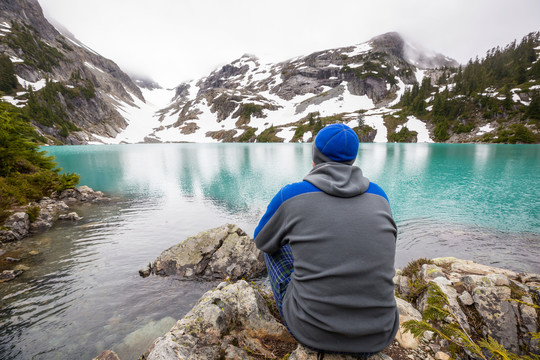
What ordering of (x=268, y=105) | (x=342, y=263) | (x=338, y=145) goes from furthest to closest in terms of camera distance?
(x=268, y=105) → (x=338, y=145) → (x=342, y=263)

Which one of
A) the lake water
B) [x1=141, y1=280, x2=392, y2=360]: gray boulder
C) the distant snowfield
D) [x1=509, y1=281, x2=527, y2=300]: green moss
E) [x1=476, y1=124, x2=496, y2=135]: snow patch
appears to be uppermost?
the distant snowfield

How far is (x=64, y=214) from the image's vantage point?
14992 mm

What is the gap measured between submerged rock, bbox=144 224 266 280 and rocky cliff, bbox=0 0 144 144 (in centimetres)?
13013

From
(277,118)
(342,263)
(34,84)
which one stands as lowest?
(342,263)

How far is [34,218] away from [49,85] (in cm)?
16044

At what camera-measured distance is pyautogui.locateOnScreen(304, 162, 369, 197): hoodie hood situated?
7.04 feet

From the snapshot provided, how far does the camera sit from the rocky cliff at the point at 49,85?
362ft

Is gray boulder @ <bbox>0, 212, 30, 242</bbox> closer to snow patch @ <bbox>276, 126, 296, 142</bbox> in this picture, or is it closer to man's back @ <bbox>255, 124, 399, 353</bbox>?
man's back @ <bbox>255, 124, 399, 353</bbox>

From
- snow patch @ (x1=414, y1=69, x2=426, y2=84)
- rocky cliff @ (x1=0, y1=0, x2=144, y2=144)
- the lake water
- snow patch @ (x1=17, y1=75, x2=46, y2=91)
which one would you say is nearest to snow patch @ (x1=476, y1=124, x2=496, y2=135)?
the lake water

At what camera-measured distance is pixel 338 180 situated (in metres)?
2.27

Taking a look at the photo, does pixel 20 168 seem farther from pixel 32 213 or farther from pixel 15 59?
pixel 15 59

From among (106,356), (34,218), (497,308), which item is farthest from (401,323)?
(34,218)

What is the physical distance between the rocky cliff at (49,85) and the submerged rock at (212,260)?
130126mm

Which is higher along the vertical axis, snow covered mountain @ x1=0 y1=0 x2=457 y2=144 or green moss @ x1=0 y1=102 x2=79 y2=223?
snow covered mountain @ x1=0 y1=0 x2=457 y2=144
